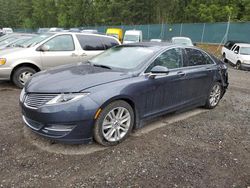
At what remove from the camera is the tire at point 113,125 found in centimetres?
340

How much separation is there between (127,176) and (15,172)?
1.38 meters

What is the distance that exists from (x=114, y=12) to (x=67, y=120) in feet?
137

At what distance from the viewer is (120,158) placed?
3.33 m

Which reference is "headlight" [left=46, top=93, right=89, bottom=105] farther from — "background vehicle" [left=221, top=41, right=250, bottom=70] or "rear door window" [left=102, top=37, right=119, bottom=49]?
"background vehicle" [left=221, top=41, right=250, bottom=70]

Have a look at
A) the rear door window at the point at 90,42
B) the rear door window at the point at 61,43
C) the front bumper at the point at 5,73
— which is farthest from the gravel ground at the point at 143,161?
the rear door window at the point at 90,42

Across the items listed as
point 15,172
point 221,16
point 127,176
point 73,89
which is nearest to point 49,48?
point 73,89

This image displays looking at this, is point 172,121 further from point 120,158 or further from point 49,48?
point 49,48

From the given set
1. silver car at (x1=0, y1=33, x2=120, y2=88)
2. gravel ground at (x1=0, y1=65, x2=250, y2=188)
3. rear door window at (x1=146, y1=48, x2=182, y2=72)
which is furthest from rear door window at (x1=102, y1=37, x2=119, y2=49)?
gravel ground at (x1=0, y1=65, x2=250, y2=188)

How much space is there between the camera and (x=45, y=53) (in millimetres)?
6660

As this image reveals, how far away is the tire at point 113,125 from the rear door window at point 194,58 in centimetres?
178

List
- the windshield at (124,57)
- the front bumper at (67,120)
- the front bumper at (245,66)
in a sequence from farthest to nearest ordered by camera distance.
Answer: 1. the front bumper at (245,66)
2. the windshield at (124,57)
3. the front bumper at (67,120)

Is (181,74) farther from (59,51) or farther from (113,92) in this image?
(59,51)

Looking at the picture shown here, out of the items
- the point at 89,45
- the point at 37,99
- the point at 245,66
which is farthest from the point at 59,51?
the point at 245,66

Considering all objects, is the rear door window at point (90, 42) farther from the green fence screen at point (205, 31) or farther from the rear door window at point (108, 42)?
the green fence screen at point (205, 31)
